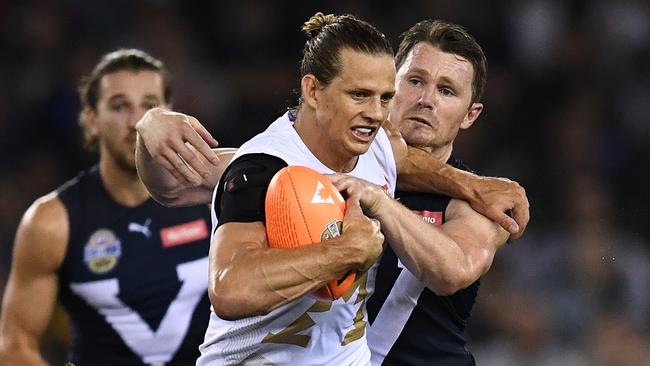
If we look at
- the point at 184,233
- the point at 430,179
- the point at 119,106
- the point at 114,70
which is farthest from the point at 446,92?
the point at 114,70

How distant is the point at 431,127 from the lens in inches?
183

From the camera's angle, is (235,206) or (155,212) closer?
(235,206)

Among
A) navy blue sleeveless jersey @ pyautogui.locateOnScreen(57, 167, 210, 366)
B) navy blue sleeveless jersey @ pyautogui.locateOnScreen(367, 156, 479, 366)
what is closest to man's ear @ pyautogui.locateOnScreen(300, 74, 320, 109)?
navy blue sleeveless jersey @ pyautogui.locateOnScreen(367, 156, 479, 366)

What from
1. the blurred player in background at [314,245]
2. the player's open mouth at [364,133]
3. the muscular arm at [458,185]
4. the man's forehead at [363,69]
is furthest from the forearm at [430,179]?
the man's forehead at [363,69]

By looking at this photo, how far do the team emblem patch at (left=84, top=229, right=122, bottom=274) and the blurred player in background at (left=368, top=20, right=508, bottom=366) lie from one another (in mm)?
1686

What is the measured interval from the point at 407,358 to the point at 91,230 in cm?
194

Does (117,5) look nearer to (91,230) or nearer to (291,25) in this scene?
(291,25)

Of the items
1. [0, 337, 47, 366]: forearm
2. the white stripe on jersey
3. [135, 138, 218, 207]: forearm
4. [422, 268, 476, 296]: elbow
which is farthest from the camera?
[0, 337, 47, 366]: forearm

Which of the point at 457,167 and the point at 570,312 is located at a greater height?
the point at 457,167

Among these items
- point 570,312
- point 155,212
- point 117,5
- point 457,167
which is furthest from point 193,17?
point 457,167

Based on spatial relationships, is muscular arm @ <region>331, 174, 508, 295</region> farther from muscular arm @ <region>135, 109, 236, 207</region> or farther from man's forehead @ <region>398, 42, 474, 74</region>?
muscular arm @ <region>135, 109, 236, 207</region>

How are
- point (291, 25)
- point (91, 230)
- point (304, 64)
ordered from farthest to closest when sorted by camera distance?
1. point (291, 25)
2. point (91, 230)
3. point (304, 64)

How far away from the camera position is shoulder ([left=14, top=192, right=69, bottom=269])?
5.48 m

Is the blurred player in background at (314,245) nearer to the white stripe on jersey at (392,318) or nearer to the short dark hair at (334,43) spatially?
the short dark hair at (334,43)
